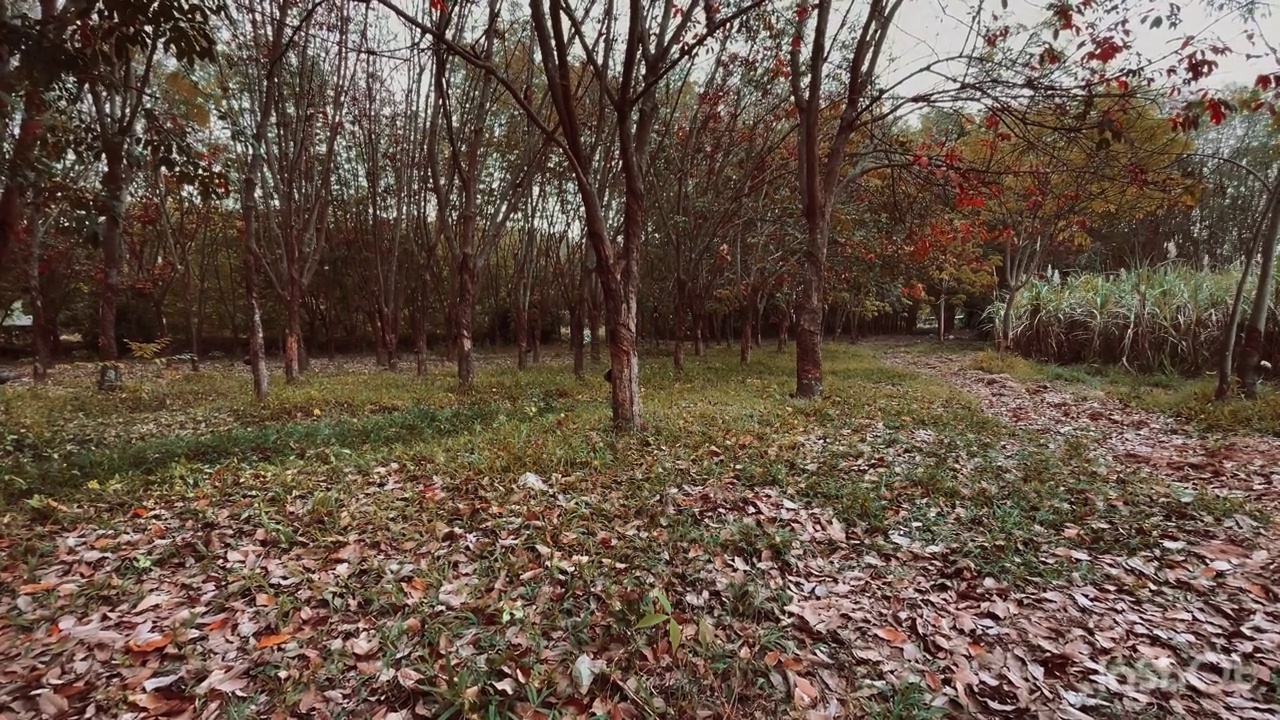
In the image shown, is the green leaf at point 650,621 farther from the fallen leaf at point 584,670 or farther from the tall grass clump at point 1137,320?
the tall grass clump at point 1137,320

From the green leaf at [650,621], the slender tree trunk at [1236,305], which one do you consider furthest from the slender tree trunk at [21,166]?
the slender tree trunk at [1236,305]

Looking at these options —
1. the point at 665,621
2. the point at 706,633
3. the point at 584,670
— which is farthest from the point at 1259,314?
the point at 584,670

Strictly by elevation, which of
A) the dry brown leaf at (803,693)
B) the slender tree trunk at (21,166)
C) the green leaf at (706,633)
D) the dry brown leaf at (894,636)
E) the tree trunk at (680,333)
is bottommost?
the dry brown leaf at (803,693)

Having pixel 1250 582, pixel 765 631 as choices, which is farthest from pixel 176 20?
pixel 1250 582

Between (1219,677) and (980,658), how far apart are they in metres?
0.96

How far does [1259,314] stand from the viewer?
6.56m

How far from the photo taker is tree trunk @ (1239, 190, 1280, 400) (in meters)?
6.24

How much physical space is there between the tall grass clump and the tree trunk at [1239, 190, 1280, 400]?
3213 millimetres

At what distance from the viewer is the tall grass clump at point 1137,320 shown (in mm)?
9727

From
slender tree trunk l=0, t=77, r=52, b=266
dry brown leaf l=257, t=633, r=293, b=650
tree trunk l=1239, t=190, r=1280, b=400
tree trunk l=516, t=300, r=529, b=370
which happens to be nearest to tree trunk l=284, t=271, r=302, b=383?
tree trunk l=516, t=300, r=529, b=370

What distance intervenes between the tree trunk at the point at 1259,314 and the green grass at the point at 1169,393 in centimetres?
28

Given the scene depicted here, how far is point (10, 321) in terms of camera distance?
54.9 ft

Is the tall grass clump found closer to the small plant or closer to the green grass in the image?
the green grass

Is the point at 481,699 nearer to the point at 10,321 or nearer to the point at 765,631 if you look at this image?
the point at 765,631
